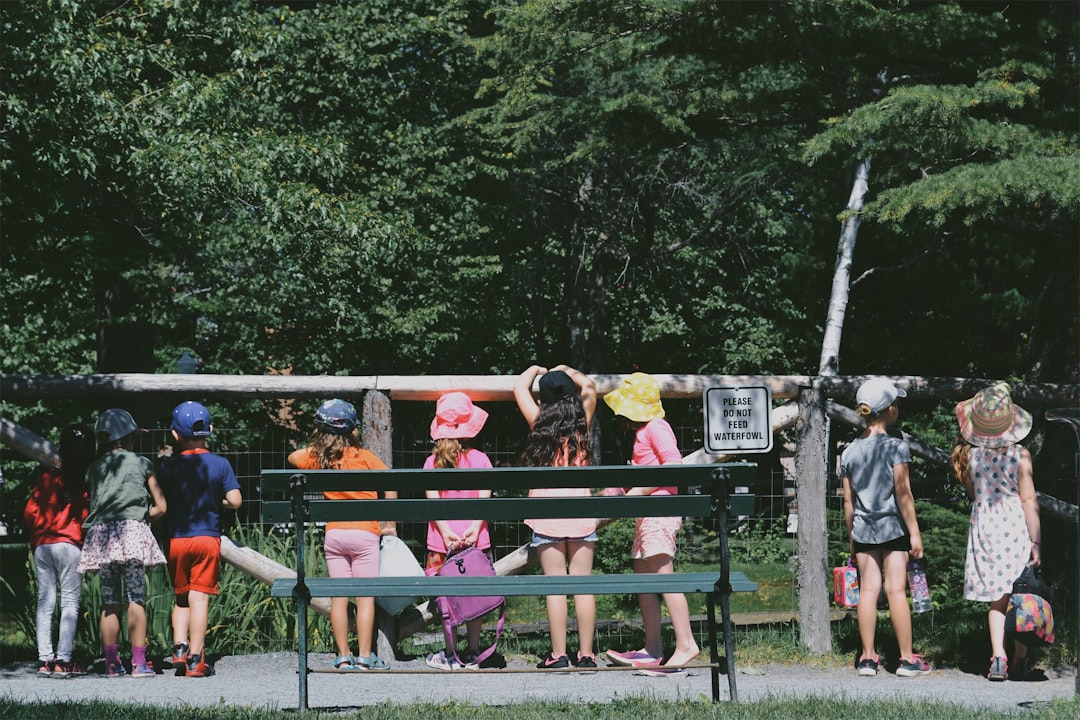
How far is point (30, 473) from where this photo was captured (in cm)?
2211

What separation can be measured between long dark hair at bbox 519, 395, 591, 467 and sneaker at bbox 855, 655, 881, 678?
79.9 inches

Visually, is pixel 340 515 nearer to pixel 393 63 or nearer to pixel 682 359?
pixel 393 63

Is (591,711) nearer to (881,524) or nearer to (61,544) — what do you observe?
(881,524)

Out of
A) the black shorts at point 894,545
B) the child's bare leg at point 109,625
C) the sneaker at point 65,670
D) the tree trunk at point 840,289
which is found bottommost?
the sneaker at point 65,670

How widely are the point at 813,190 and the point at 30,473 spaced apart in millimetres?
14049

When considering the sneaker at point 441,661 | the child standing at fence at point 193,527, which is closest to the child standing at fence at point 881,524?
the sneaker at point 441,661

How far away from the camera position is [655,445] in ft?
24.9

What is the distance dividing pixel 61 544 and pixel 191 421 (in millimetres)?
1023

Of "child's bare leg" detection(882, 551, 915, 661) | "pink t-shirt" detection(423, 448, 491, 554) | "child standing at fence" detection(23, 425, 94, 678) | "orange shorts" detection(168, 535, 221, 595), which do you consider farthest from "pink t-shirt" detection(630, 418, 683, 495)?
"child standing at fence" detection(23, 425, 94, 678)

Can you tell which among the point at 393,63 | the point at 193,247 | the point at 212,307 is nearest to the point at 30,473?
the point at 212,307

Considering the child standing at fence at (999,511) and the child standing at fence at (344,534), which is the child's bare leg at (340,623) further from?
the child standing at fence at (999,511)

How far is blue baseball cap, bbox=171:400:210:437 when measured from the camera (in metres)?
7.66

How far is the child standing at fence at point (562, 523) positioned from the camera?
7305 mm

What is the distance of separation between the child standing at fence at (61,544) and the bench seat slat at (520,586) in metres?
2.08
